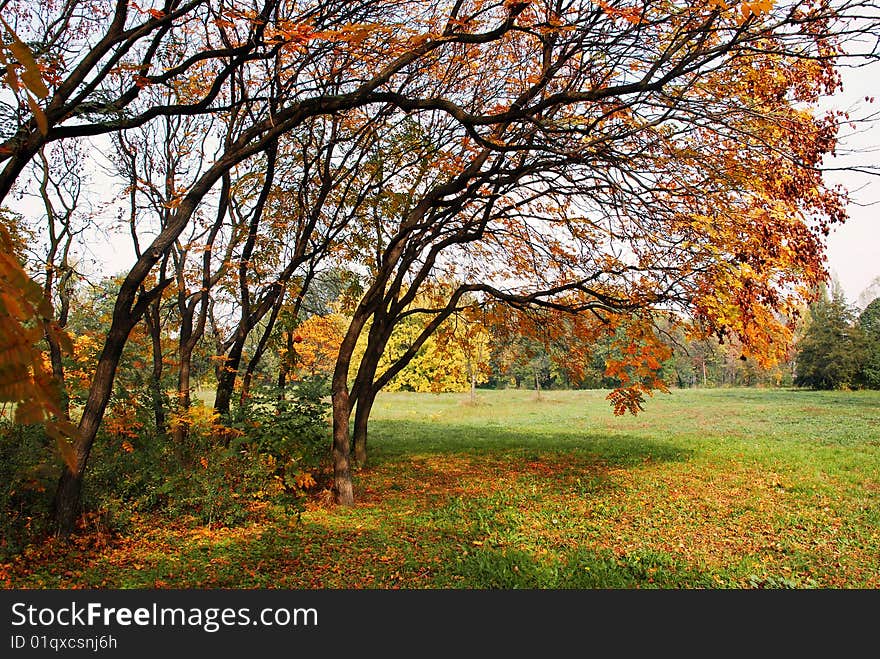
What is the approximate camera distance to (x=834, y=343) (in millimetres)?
26188

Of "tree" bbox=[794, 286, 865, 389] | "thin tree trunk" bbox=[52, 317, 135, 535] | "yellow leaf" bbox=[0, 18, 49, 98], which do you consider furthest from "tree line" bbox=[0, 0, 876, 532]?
"tree" bbox=[794, 286, 865, 389]

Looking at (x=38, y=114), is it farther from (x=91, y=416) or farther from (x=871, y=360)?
(x=871, y=360)

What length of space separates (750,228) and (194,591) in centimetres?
580

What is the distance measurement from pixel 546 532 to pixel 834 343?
1028 inches

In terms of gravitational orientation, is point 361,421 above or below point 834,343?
below

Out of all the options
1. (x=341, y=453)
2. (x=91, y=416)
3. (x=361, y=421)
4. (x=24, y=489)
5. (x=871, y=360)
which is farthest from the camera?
(x=871, y=360)

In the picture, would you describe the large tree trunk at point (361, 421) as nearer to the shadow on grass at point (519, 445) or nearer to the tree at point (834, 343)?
the shadow on grass at point (519, 445)

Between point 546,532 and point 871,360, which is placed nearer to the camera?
point 546,532

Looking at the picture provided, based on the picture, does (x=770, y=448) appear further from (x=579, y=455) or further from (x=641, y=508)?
(x=641, y=508)

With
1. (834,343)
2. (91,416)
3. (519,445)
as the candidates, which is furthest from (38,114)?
(834,343)

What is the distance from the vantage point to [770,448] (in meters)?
12.8

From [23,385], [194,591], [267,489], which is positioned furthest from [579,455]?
[23,385]

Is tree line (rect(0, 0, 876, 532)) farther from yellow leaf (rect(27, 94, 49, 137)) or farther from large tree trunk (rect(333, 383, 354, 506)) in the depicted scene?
yellow leaf (rect(27, 94, 49, 137))

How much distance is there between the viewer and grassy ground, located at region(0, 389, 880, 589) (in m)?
4.82
